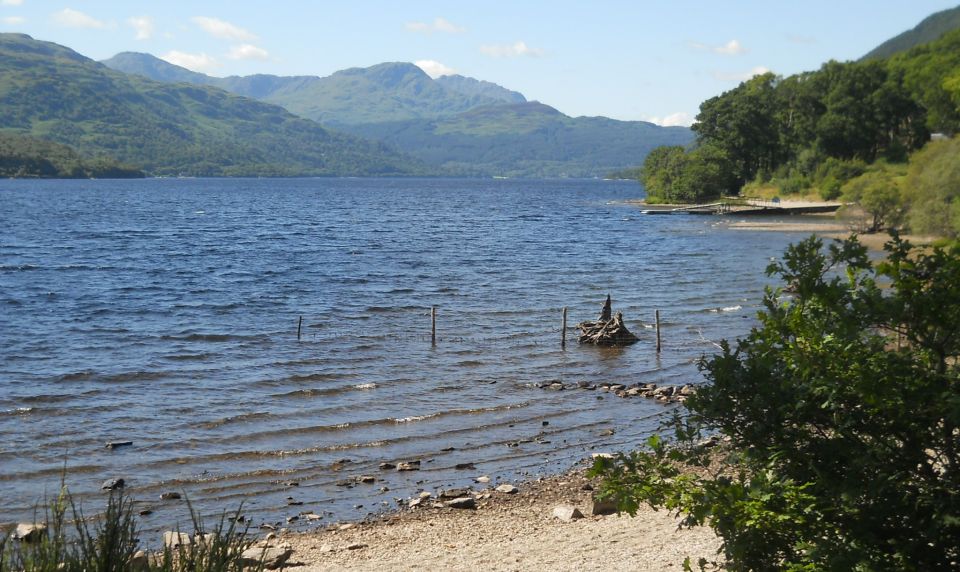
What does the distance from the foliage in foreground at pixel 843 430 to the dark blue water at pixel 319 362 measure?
1065 cm

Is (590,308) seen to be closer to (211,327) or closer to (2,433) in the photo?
(211,327)

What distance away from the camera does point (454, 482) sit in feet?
62.3

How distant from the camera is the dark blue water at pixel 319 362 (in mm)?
19703

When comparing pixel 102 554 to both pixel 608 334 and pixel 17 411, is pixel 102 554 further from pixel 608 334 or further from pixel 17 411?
pixel 608 334

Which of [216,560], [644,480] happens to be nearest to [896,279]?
[644,480]

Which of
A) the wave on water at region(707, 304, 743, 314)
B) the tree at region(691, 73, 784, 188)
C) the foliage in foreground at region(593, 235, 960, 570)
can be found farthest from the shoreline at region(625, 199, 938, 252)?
the foliage in foreground at region(593, 235, 960, 570)

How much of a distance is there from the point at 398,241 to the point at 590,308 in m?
44.1

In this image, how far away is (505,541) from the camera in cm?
1493

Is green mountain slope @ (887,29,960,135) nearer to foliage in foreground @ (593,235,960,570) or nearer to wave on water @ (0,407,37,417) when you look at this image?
wave on water @ (0,407,37,417)

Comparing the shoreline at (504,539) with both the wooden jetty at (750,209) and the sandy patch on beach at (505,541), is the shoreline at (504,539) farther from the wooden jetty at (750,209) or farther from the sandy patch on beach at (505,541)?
the wooden jetty at (750,209)

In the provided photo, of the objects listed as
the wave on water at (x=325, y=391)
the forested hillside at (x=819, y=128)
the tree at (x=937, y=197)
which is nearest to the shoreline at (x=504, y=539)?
the wave on water at (x=325, y=391)

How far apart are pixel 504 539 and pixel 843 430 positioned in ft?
27.8

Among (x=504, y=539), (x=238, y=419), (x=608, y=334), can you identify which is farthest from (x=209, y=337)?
(x=504, y=539)

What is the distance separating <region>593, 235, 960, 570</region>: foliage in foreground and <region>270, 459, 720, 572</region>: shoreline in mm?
4542
